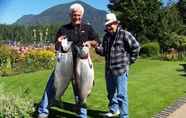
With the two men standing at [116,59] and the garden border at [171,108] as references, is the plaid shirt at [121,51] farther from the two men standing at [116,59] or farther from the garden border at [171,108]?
the garden border at [171,108]

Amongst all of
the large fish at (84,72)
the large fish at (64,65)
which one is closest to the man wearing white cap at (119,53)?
the large fish at (84,72)

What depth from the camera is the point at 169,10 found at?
1796 inches

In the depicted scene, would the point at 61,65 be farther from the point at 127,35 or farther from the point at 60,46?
the point at 127,35

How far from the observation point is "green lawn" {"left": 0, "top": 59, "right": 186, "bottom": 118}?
11.5m

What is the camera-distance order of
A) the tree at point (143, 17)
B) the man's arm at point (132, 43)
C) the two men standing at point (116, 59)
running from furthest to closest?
the tree at point (143, 17) → the man's arm at point (132, 43) → the two men standing at point (116, 59)

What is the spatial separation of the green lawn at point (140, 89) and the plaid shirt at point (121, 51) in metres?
1.41

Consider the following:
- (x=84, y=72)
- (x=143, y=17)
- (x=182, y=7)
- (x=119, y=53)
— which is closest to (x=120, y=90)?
(x=119, y=53)

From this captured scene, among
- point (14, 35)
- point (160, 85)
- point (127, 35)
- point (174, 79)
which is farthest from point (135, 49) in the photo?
point (14, 35)

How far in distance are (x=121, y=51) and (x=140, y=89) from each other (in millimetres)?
4431

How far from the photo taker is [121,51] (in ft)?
31.3

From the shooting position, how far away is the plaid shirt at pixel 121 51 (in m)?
9.48

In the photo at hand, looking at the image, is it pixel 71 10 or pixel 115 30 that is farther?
pixel 115 30

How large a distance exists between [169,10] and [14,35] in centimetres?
2105

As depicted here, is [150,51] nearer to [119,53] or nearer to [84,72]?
[119,53]
